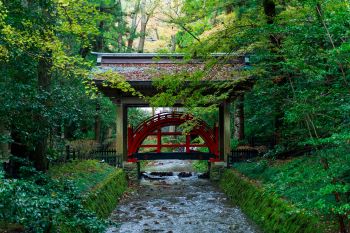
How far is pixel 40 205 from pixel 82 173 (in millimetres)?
6694

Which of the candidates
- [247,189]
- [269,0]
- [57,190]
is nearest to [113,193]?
[247,189]

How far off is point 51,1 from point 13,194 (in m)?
4.50

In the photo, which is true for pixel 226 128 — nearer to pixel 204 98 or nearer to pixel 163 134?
pixel 163 134

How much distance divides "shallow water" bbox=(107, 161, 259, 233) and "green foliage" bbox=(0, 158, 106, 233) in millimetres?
983

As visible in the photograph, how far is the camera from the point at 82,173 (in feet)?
35.3

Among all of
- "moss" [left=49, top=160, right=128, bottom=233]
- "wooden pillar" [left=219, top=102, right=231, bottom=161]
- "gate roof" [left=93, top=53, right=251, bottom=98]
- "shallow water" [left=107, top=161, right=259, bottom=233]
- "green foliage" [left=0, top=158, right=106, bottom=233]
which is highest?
"gate roof" [left=93, top=53, right=251, bottom=98]

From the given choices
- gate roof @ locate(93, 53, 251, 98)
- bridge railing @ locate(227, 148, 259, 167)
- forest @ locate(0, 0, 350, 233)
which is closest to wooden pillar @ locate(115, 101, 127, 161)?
gate roof @ locate(93, 53, 251, 98)

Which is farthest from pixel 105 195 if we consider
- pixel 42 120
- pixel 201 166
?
pixel 201 166

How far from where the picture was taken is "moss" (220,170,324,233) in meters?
6.33

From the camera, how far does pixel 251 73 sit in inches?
363

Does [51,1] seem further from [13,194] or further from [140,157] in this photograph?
[140,157]

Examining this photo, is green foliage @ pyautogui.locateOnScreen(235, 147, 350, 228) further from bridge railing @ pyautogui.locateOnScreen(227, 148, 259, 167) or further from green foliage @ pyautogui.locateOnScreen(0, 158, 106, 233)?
green foliage @ pyautogui.locateOnScreen(0, 158, 106, 233)

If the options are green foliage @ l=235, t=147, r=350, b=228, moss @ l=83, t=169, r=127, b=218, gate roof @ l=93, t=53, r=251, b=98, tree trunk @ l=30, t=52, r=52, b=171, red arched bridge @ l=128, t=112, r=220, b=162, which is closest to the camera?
green foliage @ l=235, t=147, r=350, b=228

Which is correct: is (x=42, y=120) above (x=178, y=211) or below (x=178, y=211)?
above
